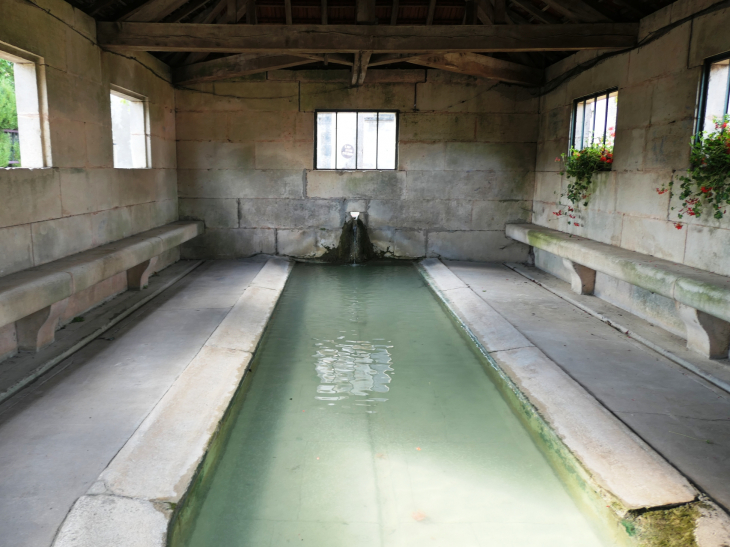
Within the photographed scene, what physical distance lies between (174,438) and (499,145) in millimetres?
6885

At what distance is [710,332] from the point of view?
4.09 metres

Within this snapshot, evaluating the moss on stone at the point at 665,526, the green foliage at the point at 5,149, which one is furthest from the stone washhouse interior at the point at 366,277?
the green foliage at the point at 5,149

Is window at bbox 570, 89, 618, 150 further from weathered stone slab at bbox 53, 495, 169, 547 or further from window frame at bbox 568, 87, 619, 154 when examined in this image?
weathered stone slab at bbox 53, 495, 169, 547

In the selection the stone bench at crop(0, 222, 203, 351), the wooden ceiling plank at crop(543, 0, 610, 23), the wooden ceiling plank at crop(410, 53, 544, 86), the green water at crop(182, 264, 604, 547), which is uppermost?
the wooden ceiling plank at crop(543, 0, 610, 23)

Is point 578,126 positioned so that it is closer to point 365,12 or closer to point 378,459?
point 365,12

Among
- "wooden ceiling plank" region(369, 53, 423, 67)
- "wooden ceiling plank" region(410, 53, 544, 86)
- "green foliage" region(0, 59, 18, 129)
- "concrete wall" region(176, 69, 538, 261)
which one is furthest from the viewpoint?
"green foliage" region(0, 59, 18, 129)

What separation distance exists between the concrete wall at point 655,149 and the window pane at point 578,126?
9.6 inches

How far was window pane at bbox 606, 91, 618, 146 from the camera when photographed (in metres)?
6.02

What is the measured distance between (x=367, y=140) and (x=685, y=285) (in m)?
5.41

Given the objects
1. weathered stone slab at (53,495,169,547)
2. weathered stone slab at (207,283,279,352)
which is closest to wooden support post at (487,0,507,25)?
weathered stone slab at (207,283,279,352)

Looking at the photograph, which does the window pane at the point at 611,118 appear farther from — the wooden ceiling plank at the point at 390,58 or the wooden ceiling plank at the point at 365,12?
the wooden ceiling plank at the point at 365,12

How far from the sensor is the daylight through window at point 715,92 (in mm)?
4344


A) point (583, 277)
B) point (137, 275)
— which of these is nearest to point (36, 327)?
point (137, 275)

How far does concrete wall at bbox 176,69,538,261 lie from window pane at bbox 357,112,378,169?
0.19 m
